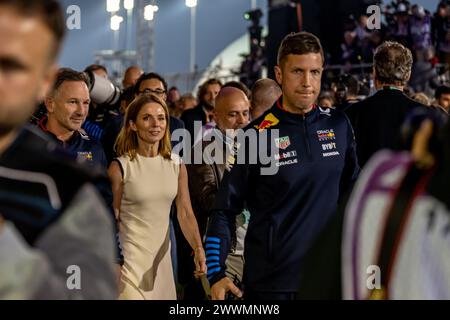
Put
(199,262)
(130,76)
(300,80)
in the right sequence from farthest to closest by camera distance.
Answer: (130,76) → (199,262) → (300,80)

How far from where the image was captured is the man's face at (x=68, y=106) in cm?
590

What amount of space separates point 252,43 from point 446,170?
20247 millimetres

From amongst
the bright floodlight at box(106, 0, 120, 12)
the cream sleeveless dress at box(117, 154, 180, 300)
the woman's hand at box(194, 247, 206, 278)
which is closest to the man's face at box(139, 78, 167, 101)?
the cream sleeveless dress at box(117, 154, 180, 300)

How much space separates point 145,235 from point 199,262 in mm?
428

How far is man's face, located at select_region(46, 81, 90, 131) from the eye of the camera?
5.90 meters

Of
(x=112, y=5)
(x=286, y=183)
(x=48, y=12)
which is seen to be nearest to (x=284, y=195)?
(x=286, y=183)

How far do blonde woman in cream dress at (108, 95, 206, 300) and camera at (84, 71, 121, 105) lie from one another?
6.36 ft

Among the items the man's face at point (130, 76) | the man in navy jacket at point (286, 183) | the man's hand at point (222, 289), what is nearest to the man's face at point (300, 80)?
the man in navy jacket at point (286, 183)

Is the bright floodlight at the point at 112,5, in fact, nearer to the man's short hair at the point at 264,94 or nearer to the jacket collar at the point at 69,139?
the man's short hair at the point at 264,94

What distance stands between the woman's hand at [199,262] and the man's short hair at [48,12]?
4103mm

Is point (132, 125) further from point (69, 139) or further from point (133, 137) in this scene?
point (69, 139)

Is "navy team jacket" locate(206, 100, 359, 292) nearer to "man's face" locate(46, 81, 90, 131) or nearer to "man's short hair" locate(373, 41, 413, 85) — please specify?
"man's short hair" locate(373, 41, 413, 85)

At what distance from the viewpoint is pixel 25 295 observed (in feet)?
5.56

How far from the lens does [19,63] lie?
1653mm
